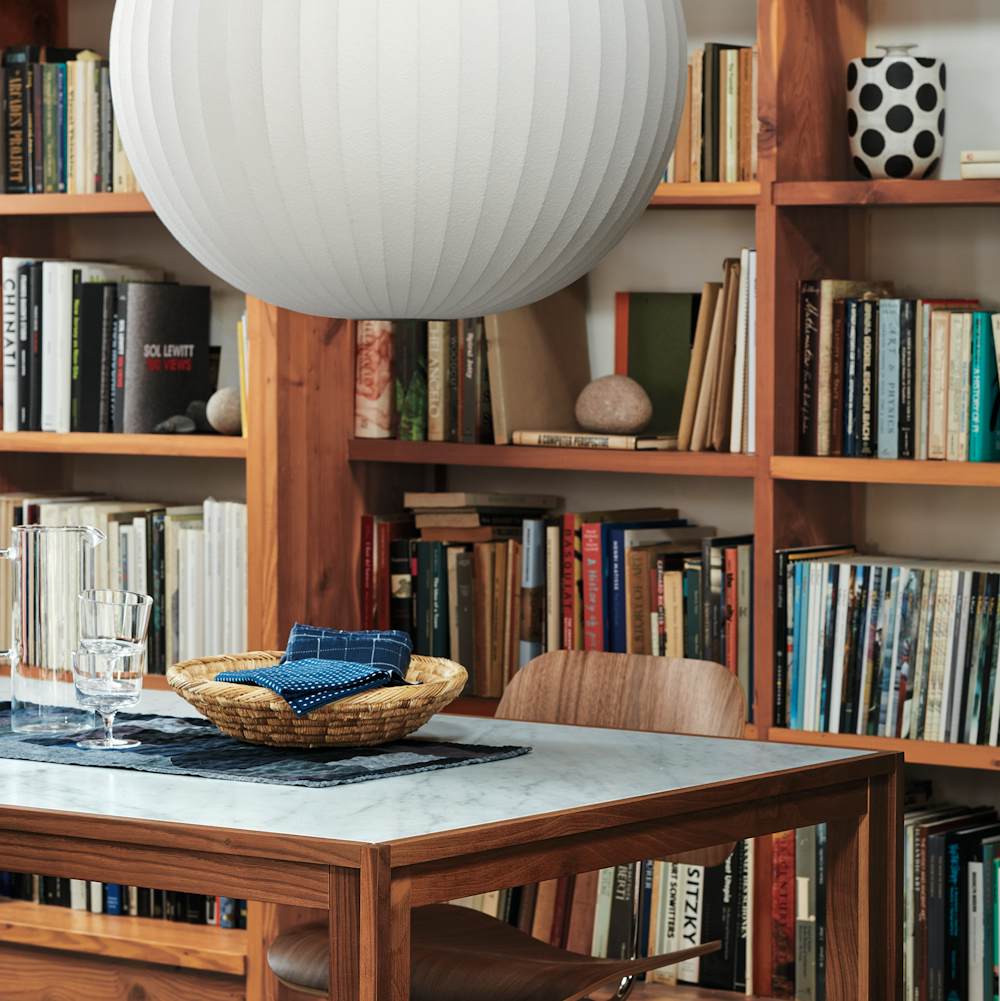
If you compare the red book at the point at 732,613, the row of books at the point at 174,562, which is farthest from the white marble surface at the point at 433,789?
the row of books at the point at 174,562

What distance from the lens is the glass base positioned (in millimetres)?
2021

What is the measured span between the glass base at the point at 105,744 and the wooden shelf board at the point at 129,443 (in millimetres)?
1175

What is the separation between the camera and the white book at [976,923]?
277 centimetres

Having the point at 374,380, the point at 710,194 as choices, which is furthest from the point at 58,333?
the point at 710,194

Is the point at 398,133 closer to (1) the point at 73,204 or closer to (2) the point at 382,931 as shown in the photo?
(2) the point at 382,931

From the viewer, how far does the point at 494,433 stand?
312 cm

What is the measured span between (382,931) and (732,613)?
148cm

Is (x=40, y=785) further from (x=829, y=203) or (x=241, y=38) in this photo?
(x=829, y=203)

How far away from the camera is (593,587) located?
306cm

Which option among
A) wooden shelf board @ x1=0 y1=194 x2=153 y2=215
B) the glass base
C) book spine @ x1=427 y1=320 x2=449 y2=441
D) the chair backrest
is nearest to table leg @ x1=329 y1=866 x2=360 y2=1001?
the glass base

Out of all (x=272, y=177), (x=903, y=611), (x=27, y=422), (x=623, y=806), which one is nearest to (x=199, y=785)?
(x=623, y=806)

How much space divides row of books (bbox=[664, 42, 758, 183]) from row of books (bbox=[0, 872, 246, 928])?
→ 154cm

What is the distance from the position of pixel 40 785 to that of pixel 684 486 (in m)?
1.65

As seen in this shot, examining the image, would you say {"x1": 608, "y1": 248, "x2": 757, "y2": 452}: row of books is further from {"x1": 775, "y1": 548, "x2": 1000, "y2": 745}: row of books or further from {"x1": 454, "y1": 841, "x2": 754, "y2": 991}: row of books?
{"x1": 454, "y1": 841, "x2": 754, "y2": 991}: row of books
